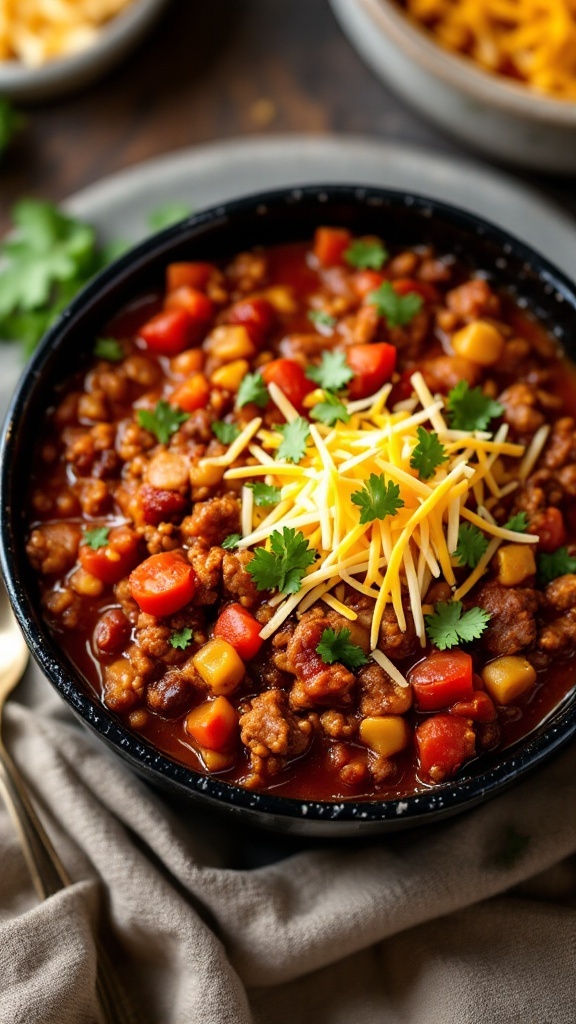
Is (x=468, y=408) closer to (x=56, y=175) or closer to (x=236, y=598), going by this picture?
(x=236, y=598)

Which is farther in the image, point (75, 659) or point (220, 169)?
point (220, 169)

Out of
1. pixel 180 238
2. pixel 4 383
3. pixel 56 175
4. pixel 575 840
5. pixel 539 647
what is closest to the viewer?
pixel 539 647

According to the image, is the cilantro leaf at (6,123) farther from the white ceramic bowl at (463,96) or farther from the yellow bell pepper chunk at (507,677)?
the yellow bell pepper chunk at (507,677)

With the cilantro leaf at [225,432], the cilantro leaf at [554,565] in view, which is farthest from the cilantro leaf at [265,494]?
the cilantro leaf at [554,565]

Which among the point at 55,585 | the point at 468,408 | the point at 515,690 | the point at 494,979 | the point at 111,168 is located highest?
the point at 111,168

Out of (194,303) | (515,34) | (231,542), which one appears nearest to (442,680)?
(231,542)

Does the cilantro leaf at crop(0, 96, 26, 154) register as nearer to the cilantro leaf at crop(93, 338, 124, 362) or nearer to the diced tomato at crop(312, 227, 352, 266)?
the cilantro leaf at crop(93, 338, 124, 362)

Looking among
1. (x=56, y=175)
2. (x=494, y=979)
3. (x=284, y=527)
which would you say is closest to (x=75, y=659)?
(x=284, y=527)
